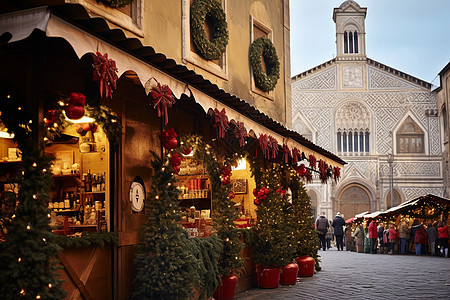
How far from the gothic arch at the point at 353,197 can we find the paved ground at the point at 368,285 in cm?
2288

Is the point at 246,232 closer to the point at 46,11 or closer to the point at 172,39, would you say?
the point at 172,39

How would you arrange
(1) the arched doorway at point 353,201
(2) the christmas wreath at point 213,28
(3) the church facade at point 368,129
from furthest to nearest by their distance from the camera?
(1) the arched doorway at point 353,201 < (3) the church facade at point 368,129 < (2) the christmas wreath at point 213,28

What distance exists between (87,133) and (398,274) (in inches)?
370

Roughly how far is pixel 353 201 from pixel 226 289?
31853 mm

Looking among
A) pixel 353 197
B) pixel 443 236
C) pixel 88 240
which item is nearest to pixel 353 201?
pixel 353 197

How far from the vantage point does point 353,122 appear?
134ft

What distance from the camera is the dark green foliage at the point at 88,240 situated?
6.45 metres

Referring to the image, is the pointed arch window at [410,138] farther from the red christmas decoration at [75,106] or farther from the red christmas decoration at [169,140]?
the red christmas decoration at [75,106]

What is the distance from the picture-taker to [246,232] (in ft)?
38.9

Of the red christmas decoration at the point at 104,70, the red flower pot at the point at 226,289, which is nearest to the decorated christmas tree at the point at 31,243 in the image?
the red christmas decoration at the point at 104,70

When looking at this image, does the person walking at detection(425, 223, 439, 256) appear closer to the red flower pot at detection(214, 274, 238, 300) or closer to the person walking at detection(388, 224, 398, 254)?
the person walking at detection(388, 224, 398, 254)

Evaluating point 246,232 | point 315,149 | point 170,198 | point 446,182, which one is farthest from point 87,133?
point 446,182

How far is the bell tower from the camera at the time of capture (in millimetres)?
42422

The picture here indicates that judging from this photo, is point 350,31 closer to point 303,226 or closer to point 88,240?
point 303,226
